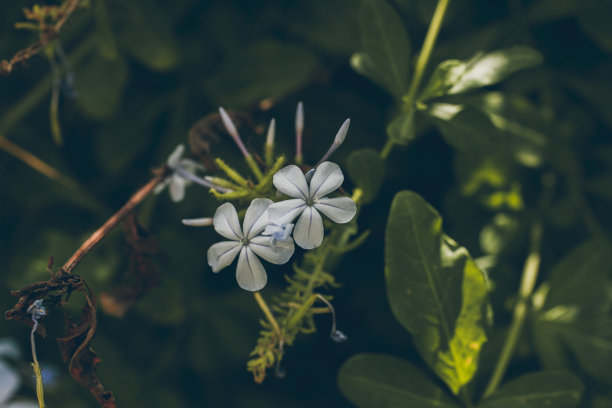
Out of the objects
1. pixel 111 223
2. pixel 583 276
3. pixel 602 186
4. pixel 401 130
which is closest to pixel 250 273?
pixel 111 223

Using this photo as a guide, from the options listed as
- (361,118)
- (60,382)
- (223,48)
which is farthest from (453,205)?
(60,382)

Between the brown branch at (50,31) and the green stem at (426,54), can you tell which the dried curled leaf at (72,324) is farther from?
the green stem at (426,54)

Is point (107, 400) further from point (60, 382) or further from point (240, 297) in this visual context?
point (60, 382)

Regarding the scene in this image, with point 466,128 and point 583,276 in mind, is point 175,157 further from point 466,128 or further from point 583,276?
point 583,276

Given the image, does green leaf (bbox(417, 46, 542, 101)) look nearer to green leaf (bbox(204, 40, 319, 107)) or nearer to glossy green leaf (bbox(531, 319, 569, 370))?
green leaf (bbox(204, 40, 319, 107))

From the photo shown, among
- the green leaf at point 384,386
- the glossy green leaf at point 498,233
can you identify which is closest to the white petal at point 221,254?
the green leaf at point 384,386
